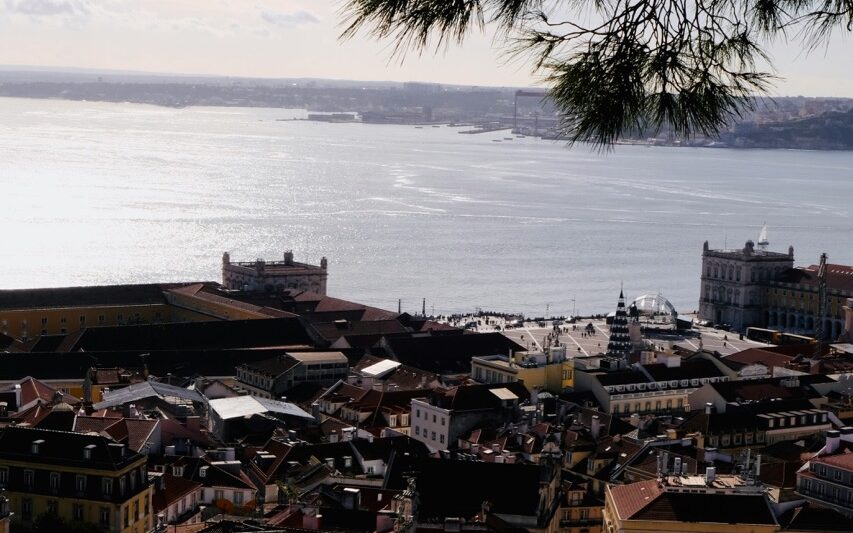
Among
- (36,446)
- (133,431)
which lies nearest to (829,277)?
(133,431)

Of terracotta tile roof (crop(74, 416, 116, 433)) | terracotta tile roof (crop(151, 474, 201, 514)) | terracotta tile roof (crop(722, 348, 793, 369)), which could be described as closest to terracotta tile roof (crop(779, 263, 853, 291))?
terracotta tile roof (crop(722, 348, 793, 369))

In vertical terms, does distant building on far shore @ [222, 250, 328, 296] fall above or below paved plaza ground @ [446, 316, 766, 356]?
above

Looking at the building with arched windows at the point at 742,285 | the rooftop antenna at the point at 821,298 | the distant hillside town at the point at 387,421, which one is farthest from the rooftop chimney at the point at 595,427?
A: the building with arched windows at the point at 742,285


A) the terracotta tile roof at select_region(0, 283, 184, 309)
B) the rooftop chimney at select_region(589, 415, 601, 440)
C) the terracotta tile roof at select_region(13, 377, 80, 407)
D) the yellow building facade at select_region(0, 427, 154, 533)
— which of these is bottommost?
the terracotta tile roof at select_region(0, 283, 184, 309)

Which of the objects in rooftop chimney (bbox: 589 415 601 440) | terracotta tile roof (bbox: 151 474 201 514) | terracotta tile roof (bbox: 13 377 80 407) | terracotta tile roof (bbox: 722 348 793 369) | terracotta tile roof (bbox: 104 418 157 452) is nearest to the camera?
terracotta tile roof (bbox: 151 474 201 514)

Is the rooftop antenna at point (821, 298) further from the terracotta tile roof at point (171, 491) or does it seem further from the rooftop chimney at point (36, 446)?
the rooftop chimney at point (36, 446)

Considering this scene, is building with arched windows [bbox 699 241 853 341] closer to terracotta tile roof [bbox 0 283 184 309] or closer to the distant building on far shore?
the distant building on far shore
